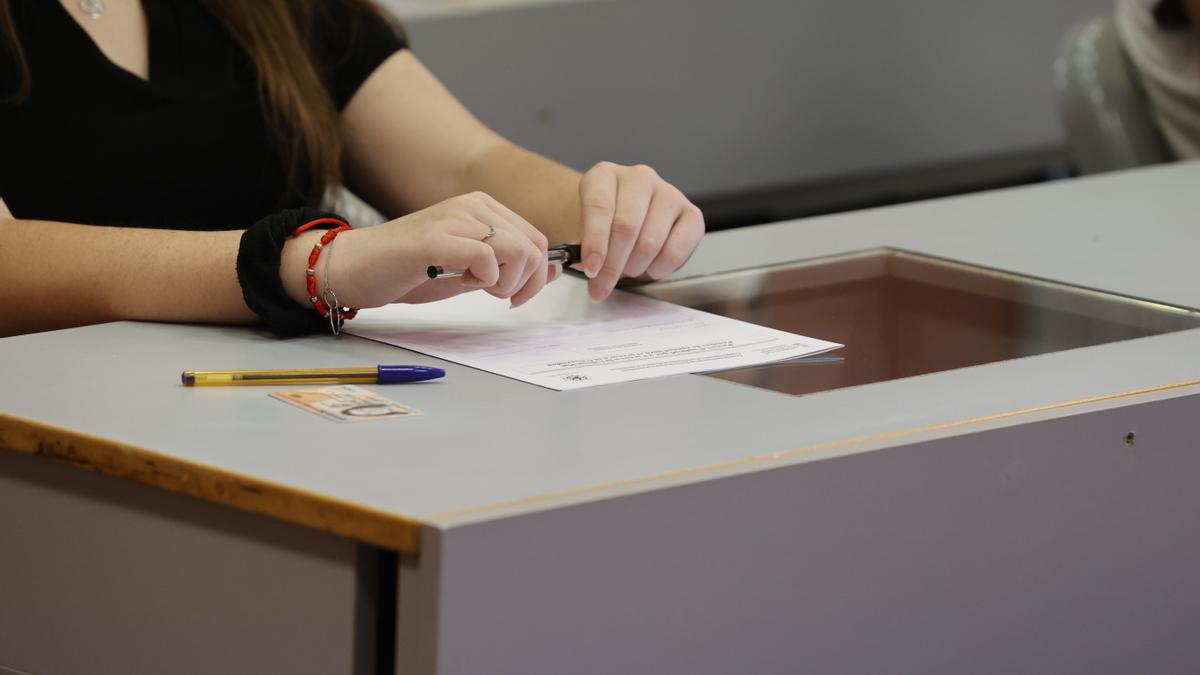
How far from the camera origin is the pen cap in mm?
Answer: 963

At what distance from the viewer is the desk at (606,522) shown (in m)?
0.77

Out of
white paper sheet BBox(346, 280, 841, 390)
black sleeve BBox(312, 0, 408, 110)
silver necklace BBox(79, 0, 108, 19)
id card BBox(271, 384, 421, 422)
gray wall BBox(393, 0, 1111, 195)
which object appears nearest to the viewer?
id card BBox(271, 384, 421, 422)

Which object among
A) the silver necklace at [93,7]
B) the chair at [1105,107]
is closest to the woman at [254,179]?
the silver necklace at [93,7]

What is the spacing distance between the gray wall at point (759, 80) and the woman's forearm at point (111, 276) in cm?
175

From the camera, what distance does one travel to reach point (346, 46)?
159 cm

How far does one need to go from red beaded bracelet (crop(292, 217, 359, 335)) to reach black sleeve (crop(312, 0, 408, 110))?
1.63 ft

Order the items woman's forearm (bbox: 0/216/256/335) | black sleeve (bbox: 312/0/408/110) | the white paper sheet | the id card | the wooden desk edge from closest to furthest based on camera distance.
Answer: the wooden desk edge
the id card
the white paper sheet
woman's forearm (bbox: 0/216/256/335)
black sleeve (bbox: 312/0/408/110)

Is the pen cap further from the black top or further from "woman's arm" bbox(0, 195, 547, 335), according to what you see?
the black top

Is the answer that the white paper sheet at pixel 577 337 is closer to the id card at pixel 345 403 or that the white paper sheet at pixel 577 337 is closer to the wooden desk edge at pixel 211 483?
the id card at pixel 345 403

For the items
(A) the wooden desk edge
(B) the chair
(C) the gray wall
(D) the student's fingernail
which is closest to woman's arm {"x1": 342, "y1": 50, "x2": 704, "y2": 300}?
(D) the student's fingernail

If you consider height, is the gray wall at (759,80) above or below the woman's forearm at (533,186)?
above

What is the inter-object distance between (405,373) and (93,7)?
0.69 metres

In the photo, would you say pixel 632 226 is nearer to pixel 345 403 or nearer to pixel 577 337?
pixel 577 337

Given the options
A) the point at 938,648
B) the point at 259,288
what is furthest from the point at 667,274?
the point at 938,648
